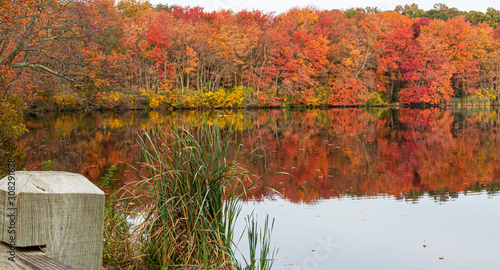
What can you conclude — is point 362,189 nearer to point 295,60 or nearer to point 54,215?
point 54,215

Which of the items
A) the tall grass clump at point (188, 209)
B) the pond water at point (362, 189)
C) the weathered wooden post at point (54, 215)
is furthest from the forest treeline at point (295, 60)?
the weathered wooden post at point (54, 215)

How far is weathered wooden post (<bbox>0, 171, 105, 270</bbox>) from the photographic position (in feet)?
3.74

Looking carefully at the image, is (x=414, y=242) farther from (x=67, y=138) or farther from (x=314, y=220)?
(x=67, y=138)

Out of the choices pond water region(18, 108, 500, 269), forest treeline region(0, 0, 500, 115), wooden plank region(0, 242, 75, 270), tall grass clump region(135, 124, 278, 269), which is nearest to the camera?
wooden plank region(0, 242, 75, 270)

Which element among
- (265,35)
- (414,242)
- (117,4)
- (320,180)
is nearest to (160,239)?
(414,242)

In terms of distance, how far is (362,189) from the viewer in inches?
393

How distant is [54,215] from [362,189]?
9.31m

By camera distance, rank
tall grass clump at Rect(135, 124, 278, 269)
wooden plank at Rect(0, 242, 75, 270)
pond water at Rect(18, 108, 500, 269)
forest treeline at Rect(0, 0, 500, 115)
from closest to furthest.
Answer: wooden plank at Rect(0, 242, 75, 270) → tall grass clump at Rect(135, 124, 278, 269) → pond water at Rect(18, 108, 500, 269) → forest treeline at Rect(0, 0, 500, 115)

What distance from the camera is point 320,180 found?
10.7m

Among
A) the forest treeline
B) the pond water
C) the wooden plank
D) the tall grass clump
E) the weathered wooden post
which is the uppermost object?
the forest treeline

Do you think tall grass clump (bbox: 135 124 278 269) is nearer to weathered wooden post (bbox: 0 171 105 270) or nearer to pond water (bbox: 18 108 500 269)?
pond water (bbox: 18 108 500 269)

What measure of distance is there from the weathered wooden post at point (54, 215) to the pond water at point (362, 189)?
92.9 inches

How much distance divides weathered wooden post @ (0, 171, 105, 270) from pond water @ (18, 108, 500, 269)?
92.9 inches

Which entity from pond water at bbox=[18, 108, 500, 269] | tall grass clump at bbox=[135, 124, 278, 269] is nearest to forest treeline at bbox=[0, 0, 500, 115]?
pond water at bbox=[18, 108, 500, 269]
